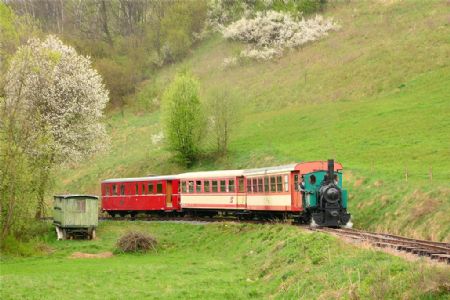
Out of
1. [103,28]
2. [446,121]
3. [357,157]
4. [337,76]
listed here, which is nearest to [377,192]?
[357,157]

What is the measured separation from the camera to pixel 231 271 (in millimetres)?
26219

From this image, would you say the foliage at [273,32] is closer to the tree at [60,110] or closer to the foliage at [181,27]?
the foliage at [181,27]

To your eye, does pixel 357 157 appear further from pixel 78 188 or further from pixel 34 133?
pixel 78 188

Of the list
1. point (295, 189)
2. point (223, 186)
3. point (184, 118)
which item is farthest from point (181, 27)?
point (295, 189)

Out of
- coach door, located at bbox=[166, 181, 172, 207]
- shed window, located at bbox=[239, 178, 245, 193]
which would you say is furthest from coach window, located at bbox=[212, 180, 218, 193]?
coach door, located at bbox=[166, 181, 172, 207]

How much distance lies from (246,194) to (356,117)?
22158 mm

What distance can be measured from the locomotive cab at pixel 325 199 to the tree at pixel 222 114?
29.4 m

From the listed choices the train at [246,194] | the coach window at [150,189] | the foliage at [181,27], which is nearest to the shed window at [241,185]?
the train at [246,194]

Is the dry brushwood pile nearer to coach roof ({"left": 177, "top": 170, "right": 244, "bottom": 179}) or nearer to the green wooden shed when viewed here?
the green wooden shed

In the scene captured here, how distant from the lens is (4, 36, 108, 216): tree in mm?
41469

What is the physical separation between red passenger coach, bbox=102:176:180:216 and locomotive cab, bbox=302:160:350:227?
16.6 metres

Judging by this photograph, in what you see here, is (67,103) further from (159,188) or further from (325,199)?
(325,199)

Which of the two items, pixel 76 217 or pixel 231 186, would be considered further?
pixel 76 217

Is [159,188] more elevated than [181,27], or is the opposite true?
[181,27]
